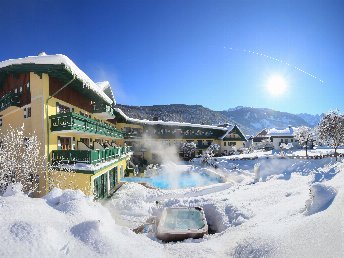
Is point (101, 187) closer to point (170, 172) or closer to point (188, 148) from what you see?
point (170, 172)

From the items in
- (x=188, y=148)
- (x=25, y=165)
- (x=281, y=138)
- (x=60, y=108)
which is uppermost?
(x=60, y=108)

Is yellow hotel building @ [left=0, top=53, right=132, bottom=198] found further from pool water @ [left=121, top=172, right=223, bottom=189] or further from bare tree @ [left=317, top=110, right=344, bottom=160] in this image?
bare tree @ [left=317, top=110, right=344, bottom=160]

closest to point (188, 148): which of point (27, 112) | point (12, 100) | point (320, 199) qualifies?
point (27, 112)

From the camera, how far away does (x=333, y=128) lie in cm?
4456

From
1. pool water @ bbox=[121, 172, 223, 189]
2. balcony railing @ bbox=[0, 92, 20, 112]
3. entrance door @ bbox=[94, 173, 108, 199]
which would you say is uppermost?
balcony railing @ bbox=[0, 92, 20, 112]

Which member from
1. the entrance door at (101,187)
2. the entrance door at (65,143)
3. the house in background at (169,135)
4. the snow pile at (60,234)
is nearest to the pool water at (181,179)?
the entrance door at (101,187)

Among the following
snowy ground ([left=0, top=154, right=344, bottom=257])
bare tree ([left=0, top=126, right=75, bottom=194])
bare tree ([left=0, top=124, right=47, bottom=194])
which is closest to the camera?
snowy ground ([left=0, top=154, right=344, bottom=257])

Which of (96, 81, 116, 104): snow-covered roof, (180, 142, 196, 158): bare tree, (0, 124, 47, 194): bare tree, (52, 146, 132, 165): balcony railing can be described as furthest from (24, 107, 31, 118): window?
(180, 142, 196, 158): bare tree

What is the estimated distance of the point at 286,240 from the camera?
22.9ft

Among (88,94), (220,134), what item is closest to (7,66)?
(88,94)

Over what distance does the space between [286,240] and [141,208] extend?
38.4 ft

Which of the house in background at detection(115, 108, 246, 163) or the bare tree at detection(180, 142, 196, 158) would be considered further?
the bare tree at detection(180, 142, 196, 158)

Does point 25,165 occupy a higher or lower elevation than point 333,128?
lower

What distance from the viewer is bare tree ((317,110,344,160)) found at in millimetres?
44125
